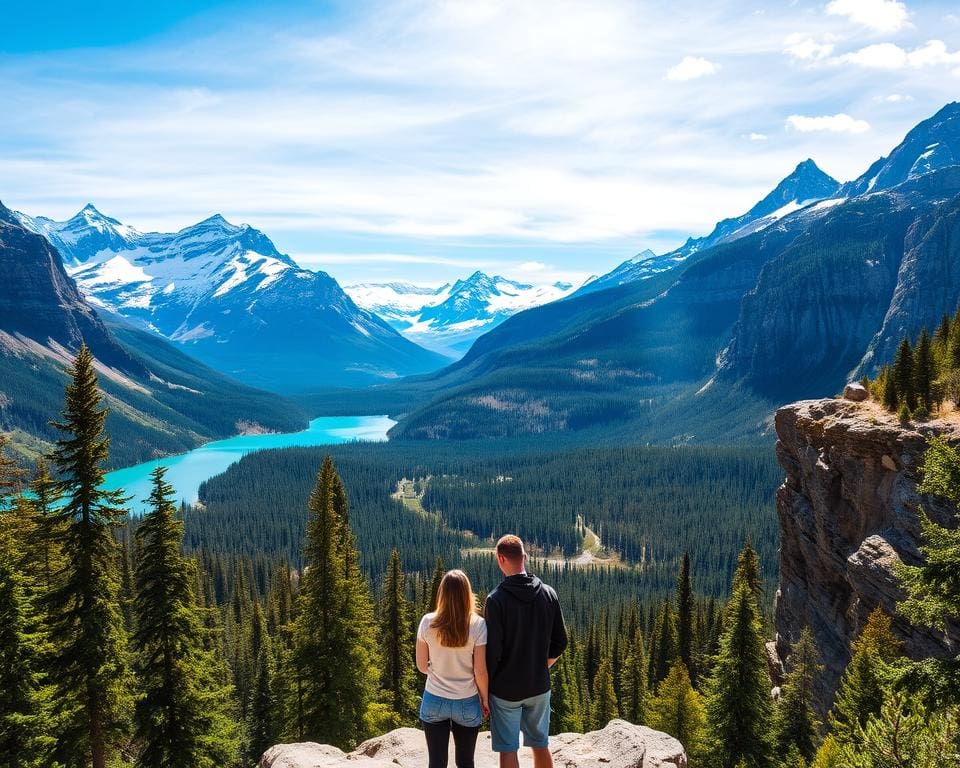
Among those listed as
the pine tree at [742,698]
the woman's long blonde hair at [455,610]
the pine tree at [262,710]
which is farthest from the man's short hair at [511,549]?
the pine tree at [262,710]

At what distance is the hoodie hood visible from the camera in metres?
12.2

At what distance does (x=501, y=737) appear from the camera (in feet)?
41.5

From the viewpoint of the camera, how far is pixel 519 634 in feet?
40.0

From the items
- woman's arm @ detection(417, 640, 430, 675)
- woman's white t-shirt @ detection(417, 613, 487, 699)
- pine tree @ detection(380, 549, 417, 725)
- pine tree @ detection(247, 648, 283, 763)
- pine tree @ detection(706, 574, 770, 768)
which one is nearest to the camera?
woman's white t-shirt @ detection(417, 613, 487, 699)

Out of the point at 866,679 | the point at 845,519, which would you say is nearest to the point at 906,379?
the point at 845,519

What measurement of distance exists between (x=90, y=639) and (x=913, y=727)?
24.8 m

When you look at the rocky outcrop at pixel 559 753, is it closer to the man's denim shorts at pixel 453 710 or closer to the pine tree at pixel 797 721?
the man's denim shorts at pixel 453 710

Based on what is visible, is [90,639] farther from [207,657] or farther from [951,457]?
[951,457]

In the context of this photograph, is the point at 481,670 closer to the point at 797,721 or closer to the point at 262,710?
the point at 797,721

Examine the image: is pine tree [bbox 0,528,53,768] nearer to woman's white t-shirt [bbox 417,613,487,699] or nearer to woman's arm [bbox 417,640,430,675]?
woman's arm [bbox 417,640,430,675]

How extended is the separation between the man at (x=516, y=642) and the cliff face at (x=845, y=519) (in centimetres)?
2266

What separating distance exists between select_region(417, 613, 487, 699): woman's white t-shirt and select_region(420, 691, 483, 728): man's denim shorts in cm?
10

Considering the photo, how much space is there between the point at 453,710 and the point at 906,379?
32.6m

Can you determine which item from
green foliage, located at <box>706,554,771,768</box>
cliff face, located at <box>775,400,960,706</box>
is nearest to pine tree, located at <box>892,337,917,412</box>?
cliff face, located at <box>775,400,960,706</box>
